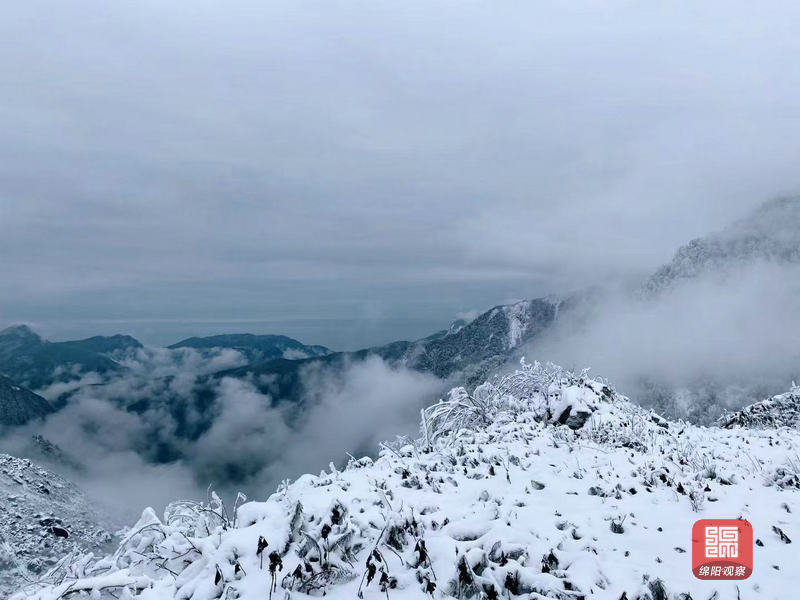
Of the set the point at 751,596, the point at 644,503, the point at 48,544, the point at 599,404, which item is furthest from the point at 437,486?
the point at 48,544

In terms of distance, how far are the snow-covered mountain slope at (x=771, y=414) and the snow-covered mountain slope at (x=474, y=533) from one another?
32.9 feet

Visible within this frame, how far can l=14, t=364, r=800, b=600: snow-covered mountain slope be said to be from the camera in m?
5.91

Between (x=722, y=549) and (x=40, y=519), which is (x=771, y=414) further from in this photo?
(x=40, y=519)

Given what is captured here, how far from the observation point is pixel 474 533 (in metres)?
7.11

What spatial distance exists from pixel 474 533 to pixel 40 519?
129ft

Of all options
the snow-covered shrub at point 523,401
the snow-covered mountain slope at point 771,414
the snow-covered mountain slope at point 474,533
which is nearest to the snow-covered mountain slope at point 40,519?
the snow-covered shrub at point 523,401

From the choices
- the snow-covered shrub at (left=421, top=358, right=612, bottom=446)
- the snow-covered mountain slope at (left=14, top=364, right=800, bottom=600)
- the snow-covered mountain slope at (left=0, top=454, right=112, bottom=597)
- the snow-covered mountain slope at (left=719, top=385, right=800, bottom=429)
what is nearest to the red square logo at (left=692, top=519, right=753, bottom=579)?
the snow-covered mountain slope at (left=14, top=364, right=800, bottom=600)

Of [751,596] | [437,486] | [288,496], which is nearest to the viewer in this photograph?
[751,596]

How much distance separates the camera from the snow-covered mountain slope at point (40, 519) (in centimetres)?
2721

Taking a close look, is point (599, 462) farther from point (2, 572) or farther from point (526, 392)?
point (2, 572)

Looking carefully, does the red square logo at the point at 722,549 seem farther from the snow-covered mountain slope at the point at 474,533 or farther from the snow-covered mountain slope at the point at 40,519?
the snow-covered mountain slope at the point at 40,519

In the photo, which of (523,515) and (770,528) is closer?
(770,528)

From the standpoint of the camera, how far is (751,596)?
5.67 m

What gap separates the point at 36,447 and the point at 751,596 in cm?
20149
